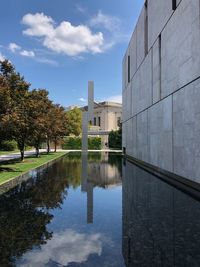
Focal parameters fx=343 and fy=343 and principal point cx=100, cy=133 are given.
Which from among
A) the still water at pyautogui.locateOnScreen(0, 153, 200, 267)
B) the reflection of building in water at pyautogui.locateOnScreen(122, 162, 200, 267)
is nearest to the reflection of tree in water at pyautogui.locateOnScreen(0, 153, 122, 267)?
the still water at pyautogui.locateOnScreen(0, 153, 200, 267)

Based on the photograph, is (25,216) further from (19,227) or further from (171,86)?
(171,86)

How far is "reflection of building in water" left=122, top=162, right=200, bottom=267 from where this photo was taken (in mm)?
4980

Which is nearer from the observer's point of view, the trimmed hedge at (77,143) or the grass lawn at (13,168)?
the grass lawn at (13,168)

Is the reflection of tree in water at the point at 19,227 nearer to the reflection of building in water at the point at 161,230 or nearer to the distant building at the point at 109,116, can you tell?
the reflection of building in water at the point at 161,230

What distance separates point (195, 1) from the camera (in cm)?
1297

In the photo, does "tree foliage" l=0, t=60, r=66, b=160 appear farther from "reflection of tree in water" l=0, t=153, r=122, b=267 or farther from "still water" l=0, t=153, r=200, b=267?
"still water" l=0, t=153, r=200, b=267

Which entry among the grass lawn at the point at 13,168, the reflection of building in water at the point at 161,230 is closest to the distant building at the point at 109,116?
the grass lawn at the point at 13,168

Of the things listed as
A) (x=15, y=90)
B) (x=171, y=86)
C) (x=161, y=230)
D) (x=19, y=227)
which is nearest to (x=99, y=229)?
(x=161, y=230)

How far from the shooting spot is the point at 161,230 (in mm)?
6555

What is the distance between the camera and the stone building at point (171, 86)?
13.2 meters

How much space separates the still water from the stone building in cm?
328

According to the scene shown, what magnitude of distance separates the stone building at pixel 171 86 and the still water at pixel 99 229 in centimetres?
328

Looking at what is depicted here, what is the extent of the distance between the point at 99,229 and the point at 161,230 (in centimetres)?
123

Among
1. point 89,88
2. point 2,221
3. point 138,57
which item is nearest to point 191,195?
point 2,221
